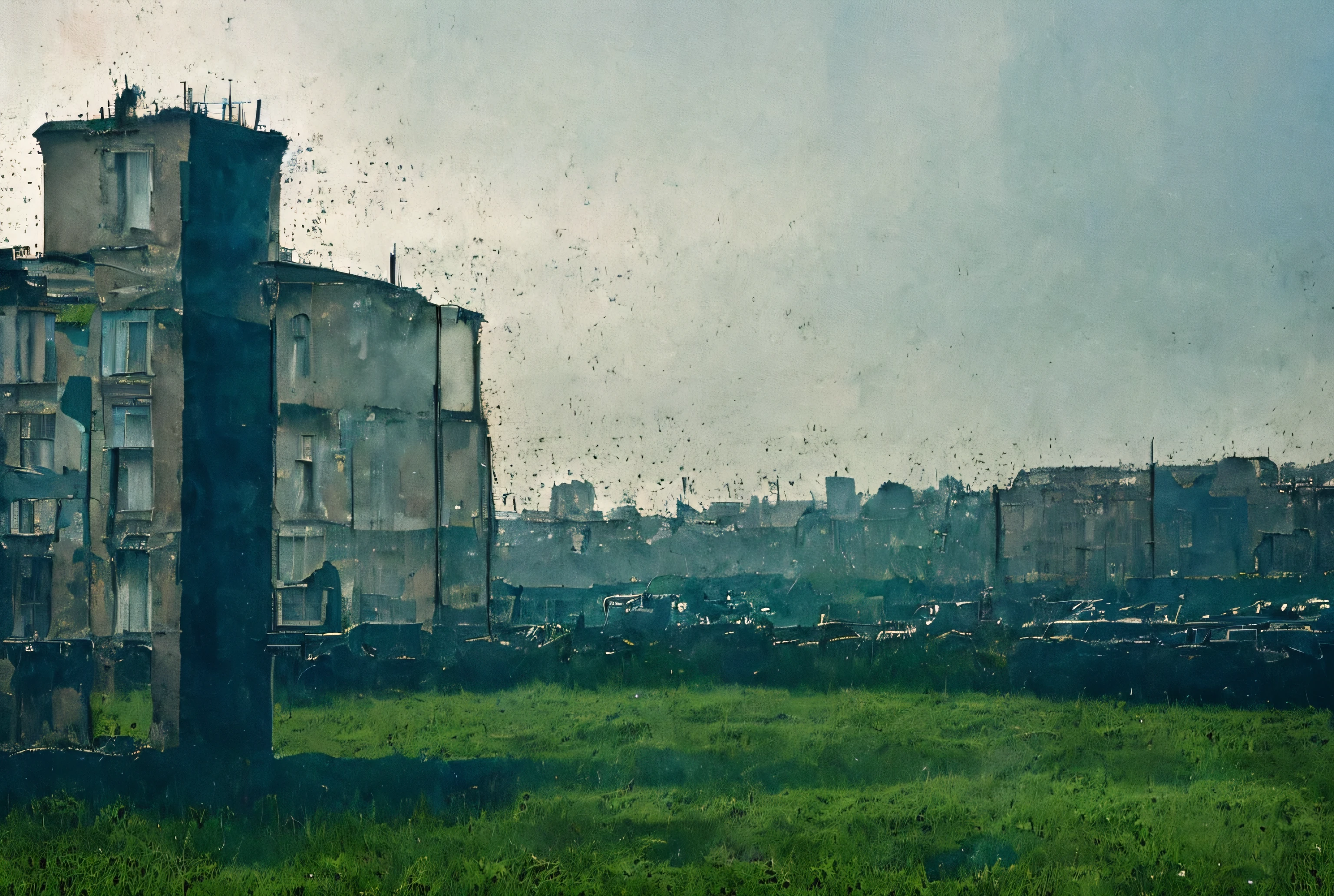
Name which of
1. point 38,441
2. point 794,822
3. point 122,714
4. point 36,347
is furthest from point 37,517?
point 794,822

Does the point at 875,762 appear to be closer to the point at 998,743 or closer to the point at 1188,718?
the point at 998,743

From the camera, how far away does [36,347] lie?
15617 mm

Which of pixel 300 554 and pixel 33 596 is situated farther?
pixel 300 554

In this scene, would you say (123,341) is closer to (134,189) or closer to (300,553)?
(134,189)

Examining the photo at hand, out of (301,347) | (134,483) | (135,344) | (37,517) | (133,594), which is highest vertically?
(301,347)

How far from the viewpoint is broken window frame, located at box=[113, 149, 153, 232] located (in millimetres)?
10664

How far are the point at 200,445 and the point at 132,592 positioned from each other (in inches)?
423

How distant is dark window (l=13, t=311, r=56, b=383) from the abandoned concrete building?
49 millimetres

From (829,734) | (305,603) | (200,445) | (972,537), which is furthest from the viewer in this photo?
(972,537)

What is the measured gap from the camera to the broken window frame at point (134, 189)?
10664mm

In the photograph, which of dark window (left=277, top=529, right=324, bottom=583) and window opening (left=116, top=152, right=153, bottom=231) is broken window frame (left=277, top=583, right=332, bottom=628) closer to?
dark window (left=277, top=529, right=324, bottom=583)

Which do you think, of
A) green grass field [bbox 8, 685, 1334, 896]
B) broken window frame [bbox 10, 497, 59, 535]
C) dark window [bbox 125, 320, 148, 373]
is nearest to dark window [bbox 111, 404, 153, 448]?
broken window frame [bbox 10, 497, 59, 535]

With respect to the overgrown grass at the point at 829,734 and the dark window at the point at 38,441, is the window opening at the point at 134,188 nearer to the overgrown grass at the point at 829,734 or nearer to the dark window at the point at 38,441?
the dark window at the point at 38,441

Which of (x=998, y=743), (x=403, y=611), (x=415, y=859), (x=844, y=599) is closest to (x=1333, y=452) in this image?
(x=998, y=743)
